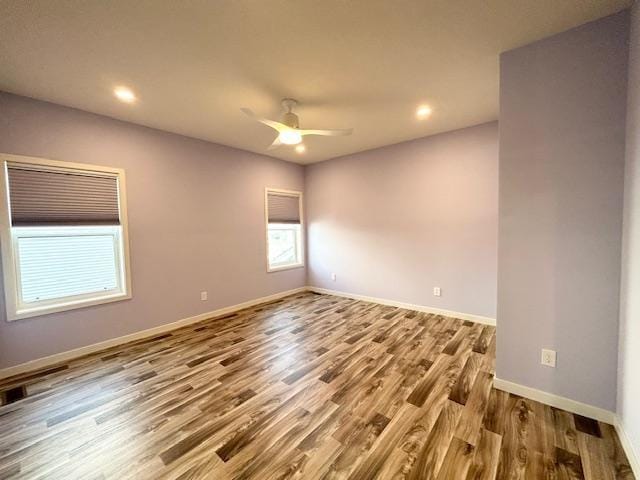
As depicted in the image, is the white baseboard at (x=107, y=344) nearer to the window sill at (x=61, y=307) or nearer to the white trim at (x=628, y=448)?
the window sill at (x=61, y=307)

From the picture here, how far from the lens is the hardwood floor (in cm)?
139

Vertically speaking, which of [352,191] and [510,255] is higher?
[352,191]

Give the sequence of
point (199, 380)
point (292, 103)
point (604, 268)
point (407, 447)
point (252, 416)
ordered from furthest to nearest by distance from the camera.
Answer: point (292, 103)
point (199, 380)
point (252, 416)
point (604, 268)
point (407, 447)

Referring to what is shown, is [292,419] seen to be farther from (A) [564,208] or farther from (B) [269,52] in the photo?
(B) [269,52]

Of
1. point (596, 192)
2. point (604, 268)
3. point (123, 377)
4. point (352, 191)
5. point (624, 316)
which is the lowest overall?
point (123, 377)

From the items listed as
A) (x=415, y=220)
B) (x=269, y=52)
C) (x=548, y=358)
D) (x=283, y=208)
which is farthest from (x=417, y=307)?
(x=269, y=52)

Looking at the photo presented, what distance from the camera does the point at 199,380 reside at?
2.21m

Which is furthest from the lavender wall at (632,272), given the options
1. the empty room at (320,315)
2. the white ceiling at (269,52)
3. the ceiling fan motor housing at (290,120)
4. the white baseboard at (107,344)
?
the white baseboard at (107,344)

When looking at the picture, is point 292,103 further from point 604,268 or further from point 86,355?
point 86,355

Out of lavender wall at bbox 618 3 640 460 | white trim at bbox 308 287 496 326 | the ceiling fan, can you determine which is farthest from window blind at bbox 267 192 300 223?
lavender wall at bbox 618 3 640 460

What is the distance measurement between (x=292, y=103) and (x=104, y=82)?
1.65 metres

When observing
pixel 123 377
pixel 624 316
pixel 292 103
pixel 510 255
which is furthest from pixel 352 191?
pixel 123 377

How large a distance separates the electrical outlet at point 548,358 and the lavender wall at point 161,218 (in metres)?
3.73

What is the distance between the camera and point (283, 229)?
5.03 m
